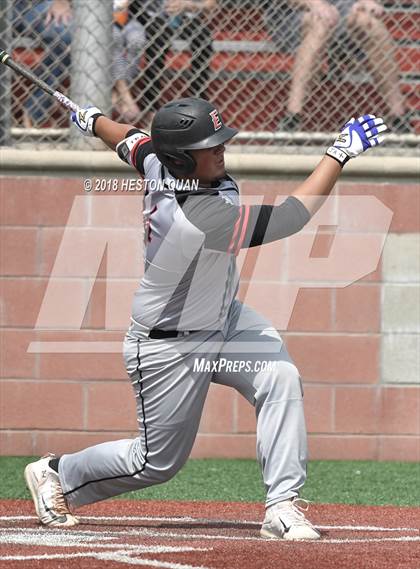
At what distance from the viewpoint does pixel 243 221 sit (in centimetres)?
441

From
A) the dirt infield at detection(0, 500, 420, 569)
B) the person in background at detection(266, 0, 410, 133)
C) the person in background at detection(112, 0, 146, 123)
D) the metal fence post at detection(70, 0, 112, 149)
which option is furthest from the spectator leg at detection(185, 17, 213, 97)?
the dirt infield at detection(0, 500, 420, 569)

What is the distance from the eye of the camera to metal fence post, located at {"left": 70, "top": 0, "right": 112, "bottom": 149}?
7.32 meters

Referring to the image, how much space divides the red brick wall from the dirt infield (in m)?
1.38

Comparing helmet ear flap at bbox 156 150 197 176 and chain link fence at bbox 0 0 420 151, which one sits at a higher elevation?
chain link fence at bbox 0 0 420 151

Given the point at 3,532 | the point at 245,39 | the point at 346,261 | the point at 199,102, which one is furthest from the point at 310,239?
the point at 3,532

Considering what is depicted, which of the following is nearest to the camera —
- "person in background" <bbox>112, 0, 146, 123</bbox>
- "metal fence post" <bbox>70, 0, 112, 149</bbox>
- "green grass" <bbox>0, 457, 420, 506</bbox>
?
"green grass" <bbox>0, 457, 420, 506</bbox>

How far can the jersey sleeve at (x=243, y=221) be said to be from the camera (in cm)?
441

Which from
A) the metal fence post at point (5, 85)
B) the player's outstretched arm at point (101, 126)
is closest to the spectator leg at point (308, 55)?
the metal fence post at point (5, 85)

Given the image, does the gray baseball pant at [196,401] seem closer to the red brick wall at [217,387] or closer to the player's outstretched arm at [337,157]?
the player's outstretched arm at [337,157]

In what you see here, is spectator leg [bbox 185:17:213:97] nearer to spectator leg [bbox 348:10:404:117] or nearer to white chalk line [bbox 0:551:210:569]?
spectator leg [bbox 348:10:404:117]

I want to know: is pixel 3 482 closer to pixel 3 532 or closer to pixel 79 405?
pixel 79 405

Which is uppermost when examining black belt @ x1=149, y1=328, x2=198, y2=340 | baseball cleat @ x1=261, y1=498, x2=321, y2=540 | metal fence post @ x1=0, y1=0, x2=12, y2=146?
metal fence post @ x1=0, y1=0, x2=12, y2=146

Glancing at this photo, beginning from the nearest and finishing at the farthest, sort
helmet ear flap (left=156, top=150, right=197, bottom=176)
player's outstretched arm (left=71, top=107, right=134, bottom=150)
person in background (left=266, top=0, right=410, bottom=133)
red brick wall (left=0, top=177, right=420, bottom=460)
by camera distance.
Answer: helmet ear flap (left=156, top=150, right=197, bottom=176)
player's outstretched arm (left=71, top=107, right=134, bottom=150)
red brick wall (left=0, top=177, right=420, bottom=460)
person in background (left=266, top=0, right=410, bottom=133)

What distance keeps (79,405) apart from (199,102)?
2.99 meters
